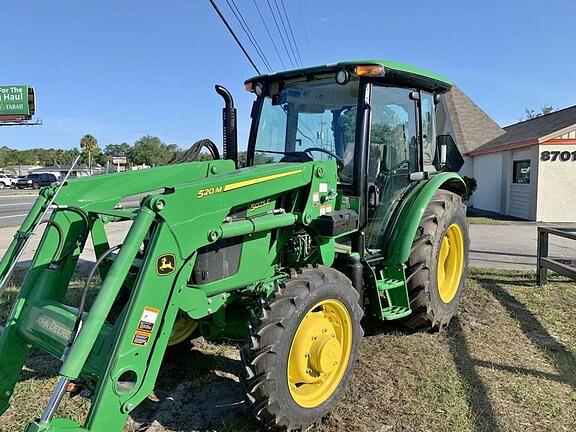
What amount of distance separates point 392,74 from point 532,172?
537 inches

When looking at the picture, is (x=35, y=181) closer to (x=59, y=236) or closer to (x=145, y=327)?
(x=59, y=236)

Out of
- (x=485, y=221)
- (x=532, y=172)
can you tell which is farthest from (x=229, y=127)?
(x=532, y=172)

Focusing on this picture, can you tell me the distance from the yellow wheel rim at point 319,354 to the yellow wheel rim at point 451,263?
1965 mm

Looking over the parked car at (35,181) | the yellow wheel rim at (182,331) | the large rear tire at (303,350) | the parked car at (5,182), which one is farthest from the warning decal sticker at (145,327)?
the parked car at (5,182)

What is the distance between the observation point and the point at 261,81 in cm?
447

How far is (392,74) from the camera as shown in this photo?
404cm

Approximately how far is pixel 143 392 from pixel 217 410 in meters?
0.95

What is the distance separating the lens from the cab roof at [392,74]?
379 centimetres

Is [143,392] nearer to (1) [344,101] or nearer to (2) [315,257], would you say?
(2) [315,257]

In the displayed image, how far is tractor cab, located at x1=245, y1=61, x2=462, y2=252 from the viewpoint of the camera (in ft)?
12.9

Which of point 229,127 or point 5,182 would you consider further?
point 5,182

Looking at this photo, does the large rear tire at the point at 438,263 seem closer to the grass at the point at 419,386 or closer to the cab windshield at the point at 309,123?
the grass at the point at 419,386

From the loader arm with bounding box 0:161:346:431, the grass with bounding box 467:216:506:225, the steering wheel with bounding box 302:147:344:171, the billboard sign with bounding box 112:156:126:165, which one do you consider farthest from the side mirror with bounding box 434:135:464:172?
the grass with bounding box 467:216:506:225

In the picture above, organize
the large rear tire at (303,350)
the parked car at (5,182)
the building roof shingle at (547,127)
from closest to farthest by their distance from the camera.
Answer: the large rear tire at (303,350), the building roof shingle at (547,127), the parked car at (5,182)
